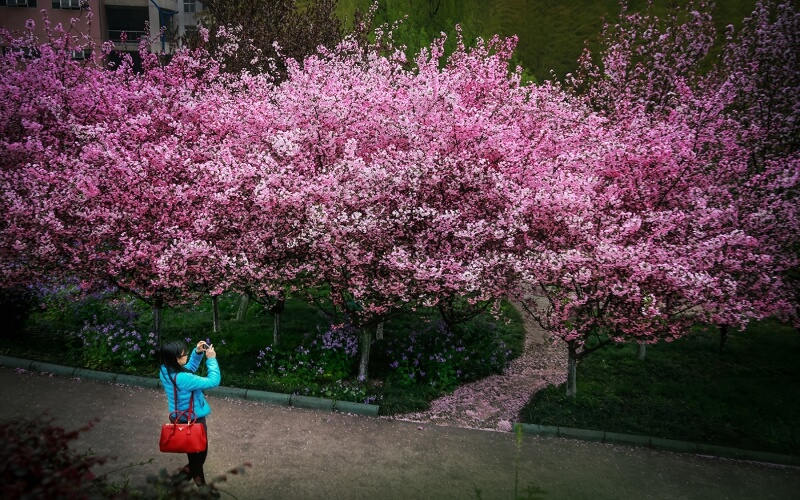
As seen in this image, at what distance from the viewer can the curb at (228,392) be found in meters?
8.46

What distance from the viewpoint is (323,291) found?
13.5m

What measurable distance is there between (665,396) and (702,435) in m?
1.32

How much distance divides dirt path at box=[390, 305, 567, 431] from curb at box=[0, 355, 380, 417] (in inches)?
32.7

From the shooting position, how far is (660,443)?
7.86 m

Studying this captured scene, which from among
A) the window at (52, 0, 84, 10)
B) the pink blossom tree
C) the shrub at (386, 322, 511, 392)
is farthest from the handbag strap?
the window at (52, 0, 84, 10)

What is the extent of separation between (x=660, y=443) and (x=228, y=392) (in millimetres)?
7196

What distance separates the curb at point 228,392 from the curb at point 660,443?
2783mm

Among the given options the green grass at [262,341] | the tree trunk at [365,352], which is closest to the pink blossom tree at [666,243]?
the green grass at [262,341]

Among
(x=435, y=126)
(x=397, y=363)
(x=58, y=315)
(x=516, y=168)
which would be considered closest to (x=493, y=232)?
(x=516, y=168)

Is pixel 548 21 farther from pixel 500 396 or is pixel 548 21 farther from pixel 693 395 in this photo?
pixel 500 396

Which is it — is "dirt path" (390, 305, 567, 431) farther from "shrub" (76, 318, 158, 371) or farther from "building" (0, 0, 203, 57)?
"building" (0, 0, 203, 57)

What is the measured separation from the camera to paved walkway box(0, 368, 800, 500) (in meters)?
6.47

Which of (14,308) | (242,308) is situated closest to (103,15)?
(14,308)

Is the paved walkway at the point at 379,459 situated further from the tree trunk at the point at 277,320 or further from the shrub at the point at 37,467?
the shrub at the point at 37,467
